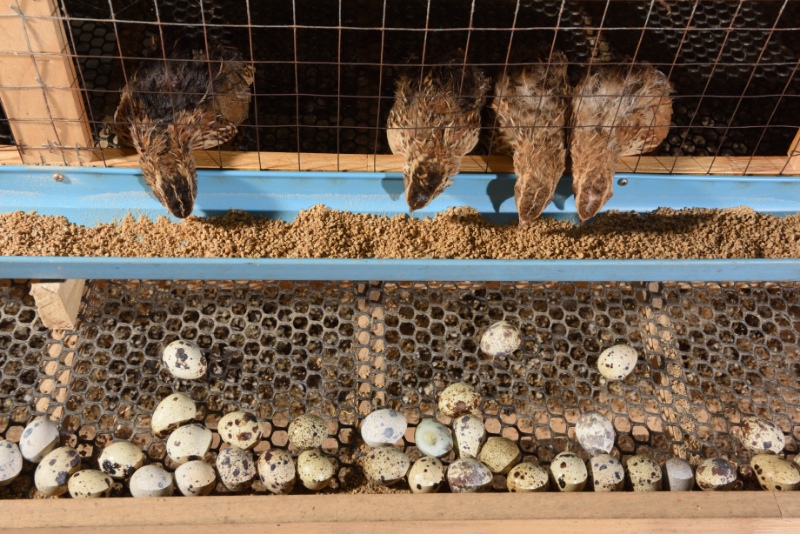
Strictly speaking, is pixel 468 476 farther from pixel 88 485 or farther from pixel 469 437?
pixel 88 485

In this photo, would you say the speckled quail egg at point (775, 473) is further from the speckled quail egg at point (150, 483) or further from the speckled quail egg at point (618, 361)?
the speckled quail egg at point (150, 483)

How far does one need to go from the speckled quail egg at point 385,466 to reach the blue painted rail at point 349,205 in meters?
0.71

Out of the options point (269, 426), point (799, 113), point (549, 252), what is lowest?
point (269, 426)

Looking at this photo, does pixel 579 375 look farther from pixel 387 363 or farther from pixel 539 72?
pixel 539 72

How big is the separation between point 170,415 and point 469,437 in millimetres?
1151

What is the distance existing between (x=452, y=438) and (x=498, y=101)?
159 centimetres

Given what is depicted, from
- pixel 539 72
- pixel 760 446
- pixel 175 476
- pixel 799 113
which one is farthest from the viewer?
pixel 799 113

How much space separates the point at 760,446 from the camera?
2.42 m

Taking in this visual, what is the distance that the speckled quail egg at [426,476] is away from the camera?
7.35ft

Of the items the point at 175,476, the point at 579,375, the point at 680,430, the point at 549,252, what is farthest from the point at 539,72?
the point at 175,476

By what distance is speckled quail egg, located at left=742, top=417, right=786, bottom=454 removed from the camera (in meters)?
2.41

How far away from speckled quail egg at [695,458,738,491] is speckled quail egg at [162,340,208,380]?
Result: 199 centimetres

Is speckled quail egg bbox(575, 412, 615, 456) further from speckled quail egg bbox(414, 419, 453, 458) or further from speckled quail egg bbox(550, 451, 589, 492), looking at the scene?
speckled quail egg bbox(414, 419, 453, 458)

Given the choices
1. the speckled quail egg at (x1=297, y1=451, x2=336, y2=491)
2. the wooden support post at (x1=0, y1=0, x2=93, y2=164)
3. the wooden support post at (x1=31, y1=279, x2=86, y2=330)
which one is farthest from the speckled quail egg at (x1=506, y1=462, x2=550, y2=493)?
the wooden support post at (x1=0, y1=0, x2=93, y2=164)
